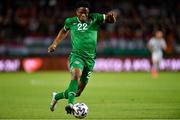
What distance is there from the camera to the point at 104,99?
16453 millimetres

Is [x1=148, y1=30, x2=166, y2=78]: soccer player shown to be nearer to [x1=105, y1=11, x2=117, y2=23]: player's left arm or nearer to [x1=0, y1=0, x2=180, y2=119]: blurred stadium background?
[x1=0, y1=0, x2=180, y2=119]: blurred stadium background

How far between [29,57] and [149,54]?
21.3ft

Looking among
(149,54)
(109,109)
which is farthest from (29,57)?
(109,109)

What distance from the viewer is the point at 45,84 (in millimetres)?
22641

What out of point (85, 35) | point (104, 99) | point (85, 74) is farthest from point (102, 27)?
point (85, 35)

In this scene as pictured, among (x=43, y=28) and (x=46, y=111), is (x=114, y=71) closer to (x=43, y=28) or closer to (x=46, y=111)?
(x=43, y=28)

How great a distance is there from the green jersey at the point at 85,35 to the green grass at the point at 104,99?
1321 mm

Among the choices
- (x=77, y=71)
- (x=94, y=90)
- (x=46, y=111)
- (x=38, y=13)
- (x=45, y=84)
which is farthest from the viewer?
(x=38, y=13)

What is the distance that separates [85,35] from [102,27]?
69.1 feet

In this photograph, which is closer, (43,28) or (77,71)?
(77,71)

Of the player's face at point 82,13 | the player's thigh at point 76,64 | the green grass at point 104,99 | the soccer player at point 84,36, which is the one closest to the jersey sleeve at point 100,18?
the soccer player at point 84,36

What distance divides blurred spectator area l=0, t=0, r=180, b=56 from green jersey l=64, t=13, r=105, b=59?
19.7 metres

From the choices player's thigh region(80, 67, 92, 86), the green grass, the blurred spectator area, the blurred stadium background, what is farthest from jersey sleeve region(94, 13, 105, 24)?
the blurred spectator area

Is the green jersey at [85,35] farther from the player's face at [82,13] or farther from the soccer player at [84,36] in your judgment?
the player's face at [82,13]
